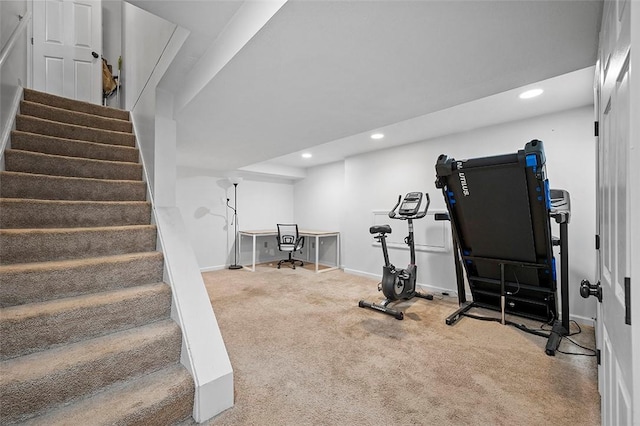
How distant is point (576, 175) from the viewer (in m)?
2.82

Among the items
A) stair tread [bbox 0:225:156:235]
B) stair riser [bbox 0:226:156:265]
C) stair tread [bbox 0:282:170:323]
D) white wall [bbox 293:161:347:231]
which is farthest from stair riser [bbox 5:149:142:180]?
white wall [bbox 293:161:347:231]

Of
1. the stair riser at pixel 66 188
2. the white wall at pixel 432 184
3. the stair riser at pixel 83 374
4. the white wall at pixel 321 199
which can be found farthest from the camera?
the white wall at pixel 321 199

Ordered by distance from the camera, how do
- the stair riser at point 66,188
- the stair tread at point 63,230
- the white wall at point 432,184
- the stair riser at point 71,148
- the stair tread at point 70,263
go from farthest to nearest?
the white wall at point 432,184 < the stair riser at point 71,148 < the stair riser at point 66,188 < the stair tread at point 63,230 < the stair tread at point 70,263

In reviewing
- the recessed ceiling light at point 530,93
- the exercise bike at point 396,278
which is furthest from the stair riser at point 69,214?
the recessed ceiling light at point 530,93

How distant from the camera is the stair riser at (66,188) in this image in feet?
6.07

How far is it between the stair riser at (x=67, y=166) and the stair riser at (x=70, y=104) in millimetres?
992

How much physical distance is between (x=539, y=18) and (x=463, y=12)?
0.36 metres

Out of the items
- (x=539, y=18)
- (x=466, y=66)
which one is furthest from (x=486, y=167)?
(x=539, y=18)

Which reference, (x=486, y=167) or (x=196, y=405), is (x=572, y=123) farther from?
(x=196, y=405)

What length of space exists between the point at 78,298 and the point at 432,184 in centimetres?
394

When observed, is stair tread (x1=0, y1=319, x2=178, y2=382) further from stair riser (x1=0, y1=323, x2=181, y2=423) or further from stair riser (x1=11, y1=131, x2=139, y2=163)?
stair riser (x1=11, y1=131, x2=139, y2=163)

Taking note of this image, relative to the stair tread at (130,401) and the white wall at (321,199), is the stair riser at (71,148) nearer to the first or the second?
the stair tread at (130,401)

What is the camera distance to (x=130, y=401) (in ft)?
4.21

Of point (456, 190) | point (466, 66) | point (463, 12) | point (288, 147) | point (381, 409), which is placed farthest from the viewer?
point (288, 147)
